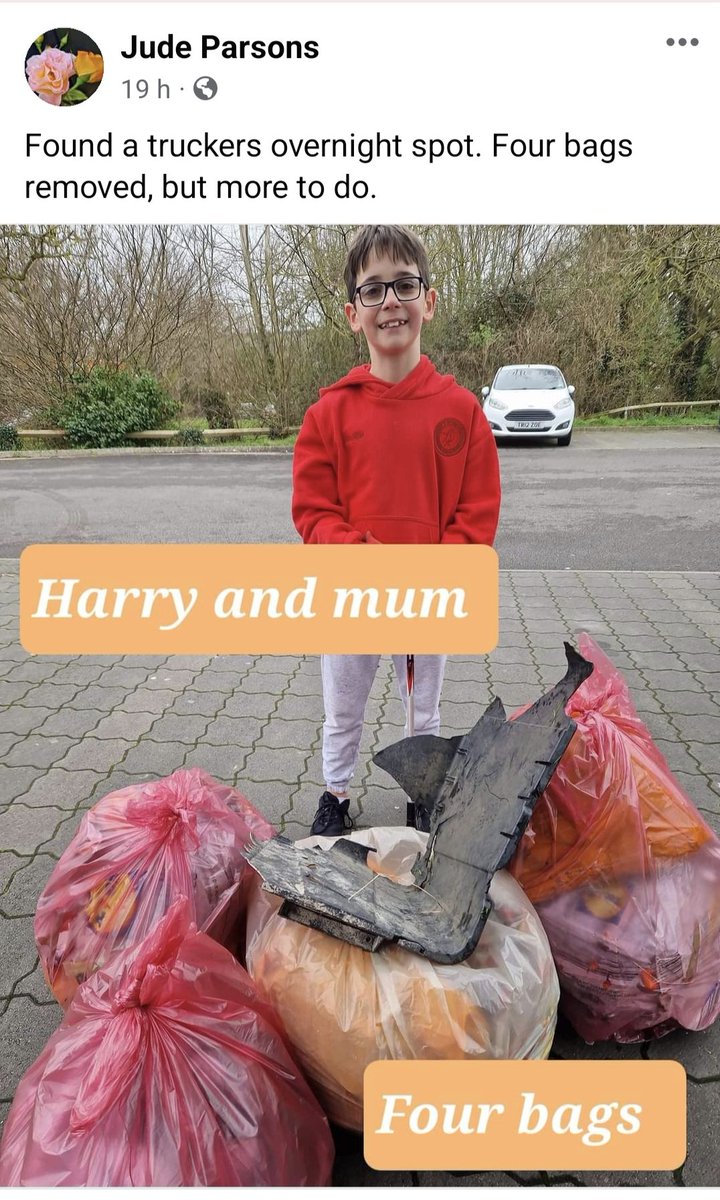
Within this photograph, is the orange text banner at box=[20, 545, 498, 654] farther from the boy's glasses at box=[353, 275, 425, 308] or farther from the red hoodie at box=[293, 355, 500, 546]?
the boy's glasses at box=[353, 275, 425, 308]

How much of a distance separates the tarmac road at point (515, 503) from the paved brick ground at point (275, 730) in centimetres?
136

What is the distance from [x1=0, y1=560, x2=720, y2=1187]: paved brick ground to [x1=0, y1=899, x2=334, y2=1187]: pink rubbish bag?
328 mm

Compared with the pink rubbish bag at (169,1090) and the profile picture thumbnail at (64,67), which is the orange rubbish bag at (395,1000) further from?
the profile picture thumbnail at (64,67)

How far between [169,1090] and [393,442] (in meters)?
1.52

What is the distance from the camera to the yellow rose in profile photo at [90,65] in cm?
198

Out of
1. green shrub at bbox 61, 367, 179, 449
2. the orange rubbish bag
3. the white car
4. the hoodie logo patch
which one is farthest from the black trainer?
green shrub at bbox 61, 367, 179, 449

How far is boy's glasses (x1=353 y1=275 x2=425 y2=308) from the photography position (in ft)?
6.23

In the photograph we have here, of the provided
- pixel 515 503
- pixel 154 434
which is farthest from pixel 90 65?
pixel 154 434

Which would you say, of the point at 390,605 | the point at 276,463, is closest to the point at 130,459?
the point at 276,463

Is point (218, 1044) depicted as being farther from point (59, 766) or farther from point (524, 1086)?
point (59, 766)

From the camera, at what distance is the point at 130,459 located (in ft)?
41.8

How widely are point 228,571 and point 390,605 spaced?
0.49 m

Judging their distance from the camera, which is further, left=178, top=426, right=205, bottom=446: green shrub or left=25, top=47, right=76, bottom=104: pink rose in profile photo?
left=178, top=426, right=205, bottom=446: green shrub

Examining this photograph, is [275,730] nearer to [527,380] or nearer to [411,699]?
[411,699]
